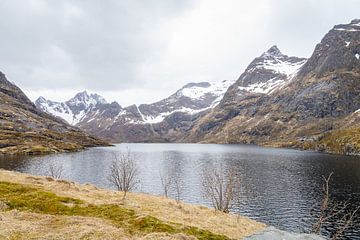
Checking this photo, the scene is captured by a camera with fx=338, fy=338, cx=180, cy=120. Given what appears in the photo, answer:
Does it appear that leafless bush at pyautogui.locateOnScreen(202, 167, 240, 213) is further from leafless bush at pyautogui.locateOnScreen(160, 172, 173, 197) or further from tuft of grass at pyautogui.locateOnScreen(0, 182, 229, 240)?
tuft of grass at pyautogui.locateOnScreen(0, 182, 229, 240)

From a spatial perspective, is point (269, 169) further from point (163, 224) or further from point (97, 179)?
point (163, 224)

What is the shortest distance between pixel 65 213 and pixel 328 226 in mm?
Answer: 54767

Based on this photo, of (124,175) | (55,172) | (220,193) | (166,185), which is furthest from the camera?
(55,172)

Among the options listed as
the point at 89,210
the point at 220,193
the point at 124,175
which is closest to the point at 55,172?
the point at 124,175

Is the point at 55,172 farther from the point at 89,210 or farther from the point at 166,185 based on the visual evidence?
the point at 89,210

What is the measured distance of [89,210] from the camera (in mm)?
32125

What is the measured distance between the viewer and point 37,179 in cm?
5325

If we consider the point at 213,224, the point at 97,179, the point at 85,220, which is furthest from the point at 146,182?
the point at 85,220

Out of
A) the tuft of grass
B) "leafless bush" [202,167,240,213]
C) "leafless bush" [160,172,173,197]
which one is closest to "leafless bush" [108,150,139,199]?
"leafless bush" [160,172,173,197]

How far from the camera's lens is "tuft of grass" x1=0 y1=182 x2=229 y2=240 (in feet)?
89.6

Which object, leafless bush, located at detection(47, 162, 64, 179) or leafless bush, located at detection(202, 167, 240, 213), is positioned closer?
leafless bush, located at detection(202, 167, 240, 213)

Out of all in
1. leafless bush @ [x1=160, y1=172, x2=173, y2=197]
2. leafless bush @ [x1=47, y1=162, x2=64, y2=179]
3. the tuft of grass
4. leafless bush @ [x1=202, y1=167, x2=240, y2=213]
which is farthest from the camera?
leafless bush @ [x1=47, y1=162, x2=64, y2=179]

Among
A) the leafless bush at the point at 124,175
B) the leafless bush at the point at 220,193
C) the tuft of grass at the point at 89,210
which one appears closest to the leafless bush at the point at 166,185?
the leafless bush at the point at 124,175

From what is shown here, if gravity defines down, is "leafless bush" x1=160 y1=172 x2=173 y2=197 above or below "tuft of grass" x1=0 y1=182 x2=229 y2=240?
below
